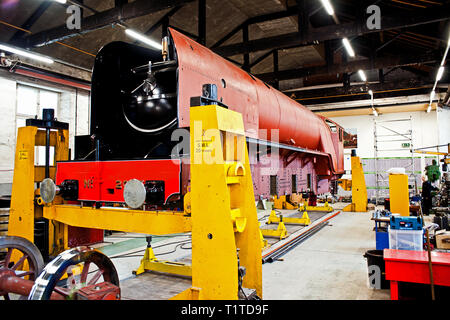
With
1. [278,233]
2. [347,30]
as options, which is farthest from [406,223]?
[347,30]

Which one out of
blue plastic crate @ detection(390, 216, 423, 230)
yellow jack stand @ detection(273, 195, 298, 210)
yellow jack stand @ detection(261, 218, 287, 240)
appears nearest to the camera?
blue plastic crate @ detection(390, 216, 423, 230)

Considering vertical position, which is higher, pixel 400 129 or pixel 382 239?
pixel 400 129

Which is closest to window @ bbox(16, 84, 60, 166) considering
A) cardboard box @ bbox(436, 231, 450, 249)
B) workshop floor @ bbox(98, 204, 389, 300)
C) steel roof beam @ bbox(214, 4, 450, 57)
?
workshop floor @ bbox(98, 204, 389, 300)

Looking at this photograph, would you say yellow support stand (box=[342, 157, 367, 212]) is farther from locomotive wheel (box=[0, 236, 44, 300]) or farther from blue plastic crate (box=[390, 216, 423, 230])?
locomotive wheel (box=[0, 236, 44, 300])

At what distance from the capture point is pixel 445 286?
3.22 m

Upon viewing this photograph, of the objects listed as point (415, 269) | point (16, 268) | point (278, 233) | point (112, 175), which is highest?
point (112, 175)

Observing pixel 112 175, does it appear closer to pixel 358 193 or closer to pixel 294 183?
pixel 294 183

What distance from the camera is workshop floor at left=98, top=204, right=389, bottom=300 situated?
3744mm

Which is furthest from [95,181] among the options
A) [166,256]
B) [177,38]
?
[166,256]

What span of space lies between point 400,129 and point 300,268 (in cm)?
1585

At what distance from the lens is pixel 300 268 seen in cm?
489

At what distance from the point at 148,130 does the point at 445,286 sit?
11.2ft

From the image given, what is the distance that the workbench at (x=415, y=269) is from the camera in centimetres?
307

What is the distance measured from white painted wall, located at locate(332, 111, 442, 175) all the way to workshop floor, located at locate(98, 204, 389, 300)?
37.2ft
